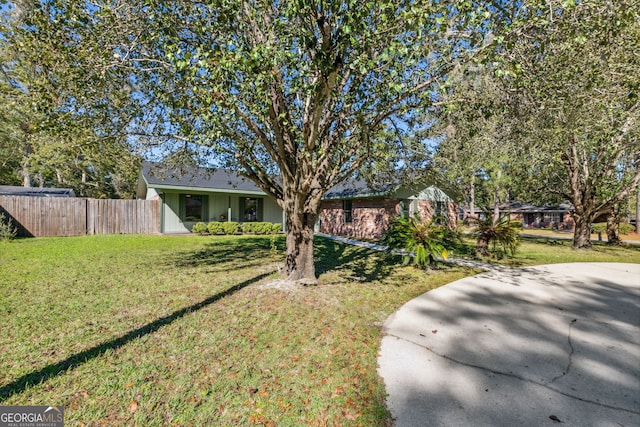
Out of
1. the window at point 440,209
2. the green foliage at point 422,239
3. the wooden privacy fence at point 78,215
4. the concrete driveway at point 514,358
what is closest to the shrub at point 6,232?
the wooden privacy fence at point 78,215

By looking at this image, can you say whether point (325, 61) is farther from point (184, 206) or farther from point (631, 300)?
point (184, 206)

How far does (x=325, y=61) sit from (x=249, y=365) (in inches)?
138

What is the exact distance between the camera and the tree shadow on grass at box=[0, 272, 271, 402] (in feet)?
8.00

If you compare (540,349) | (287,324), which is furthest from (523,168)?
(287,324)

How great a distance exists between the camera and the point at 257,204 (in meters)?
18.9

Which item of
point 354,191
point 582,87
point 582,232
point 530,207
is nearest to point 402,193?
point 354,191

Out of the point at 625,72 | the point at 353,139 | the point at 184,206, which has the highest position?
the point at 625,72

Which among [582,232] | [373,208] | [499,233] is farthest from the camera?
[373,208]

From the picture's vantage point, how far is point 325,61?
11.1 feet

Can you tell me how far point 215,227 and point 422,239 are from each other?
39.9 ft

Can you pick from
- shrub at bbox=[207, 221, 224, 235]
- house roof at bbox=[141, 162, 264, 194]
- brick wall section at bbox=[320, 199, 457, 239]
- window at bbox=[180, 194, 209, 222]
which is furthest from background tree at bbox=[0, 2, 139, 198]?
brick wall section at bbox=[320, 199, 457, 239]

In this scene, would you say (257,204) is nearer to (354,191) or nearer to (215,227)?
(215,227)

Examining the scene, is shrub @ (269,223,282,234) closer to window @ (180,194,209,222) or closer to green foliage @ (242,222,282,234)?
green foliage @ (242,222,282,234)

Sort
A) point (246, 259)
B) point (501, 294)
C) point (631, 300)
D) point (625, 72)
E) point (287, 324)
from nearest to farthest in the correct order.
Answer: point (287, 324) < point (631, 300) < point (501, 294) < point (625, 72) < point (246, 259)
